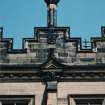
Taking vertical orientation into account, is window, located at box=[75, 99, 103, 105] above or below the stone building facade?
below

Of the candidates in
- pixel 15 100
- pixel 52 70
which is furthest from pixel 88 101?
pixel 15 100

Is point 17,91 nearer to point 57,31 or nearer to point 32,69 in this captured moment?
point 32,69

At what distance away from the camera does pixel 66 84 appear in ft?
64.4

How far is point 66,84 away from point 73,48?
1565 millimetres

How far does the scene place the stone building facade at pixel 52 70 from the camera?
63.5ft

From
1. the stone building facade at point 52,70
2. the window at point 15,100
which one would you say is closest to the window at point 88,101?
the stone building facade at point 52,70

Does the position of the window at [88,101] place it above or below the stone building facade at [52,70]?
below

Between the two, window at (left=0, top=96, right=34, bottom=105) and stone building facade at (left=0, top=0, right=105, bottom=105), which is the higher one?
stone building facade at (left=0, top=0, right=105, bottom=105)

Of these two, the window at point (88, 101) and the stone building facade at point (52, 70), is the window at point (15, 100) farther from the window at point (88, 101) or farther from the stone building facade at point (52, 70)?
the window at point (88, 101)

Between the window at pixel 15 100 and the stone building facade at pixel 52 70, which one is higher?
the stone building facade at pixel 52 70

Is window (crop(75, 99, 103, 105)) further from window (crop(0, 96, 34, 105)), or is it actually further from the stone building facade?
window (crop(0, 96, 34, 105))

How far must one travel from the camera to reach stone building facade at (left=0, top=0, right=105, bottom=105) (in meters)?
19.4

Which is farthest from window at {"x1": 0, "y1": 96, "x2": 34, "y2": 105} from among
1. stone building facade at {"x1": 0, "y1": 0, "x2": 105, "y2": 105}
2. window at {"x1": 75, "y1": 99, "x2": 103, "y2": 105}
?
window at {"x1": 75, "y1": 99, "x2": 103, "y2": 105}

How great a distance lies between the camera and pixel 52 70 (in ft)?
64.7
